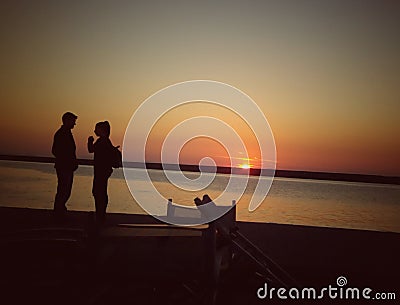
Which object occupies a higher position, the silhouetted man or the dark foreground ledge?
the silhouetted man

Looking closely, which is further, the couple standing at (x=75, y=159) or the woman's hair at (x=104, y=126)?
the couple standing at (x=75, y=159)

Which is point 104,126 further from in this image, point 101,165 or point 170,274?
point 170,274

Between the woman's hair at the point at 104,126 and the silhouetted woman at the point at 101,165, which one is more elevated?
the woman's hair at the point at 104,126

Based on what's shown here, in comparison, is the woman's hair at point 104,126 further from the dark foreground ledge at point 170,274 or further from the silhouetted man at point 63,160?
the dark foreground ledge at point 170,274

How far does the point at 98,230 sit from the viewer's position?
3461mm

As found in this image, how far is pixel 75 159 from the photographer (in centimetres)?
796

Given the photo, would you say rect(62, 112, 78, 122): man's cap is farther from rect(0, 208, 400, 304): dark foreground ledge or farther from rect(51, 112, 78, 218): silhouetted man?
rect(0, 208, 400, 304): dark foreground ledge

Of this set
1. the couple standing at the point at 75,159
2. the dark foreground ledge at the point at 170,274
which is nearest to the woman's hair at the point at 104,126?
the couple standing at the point at 75,159

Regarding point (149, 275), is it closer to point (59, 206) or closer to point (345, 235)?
point (59, 206)

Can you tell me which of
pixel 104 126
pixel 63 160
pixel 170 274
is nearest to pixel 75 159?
pixel 63 160

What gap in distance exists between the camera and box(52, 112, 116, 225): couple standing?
297 inches

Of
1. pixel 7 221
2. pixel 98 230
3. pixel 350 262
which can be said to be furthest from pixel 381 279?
pixel 7 221

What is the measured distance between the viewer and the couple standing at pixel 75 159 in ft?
24.7

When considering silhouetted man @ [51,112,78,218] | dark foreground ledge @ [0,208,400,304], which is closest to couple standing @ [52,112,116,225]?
silhouetted man @ [51,112,78,218]
